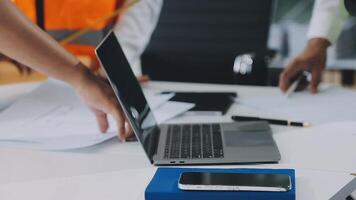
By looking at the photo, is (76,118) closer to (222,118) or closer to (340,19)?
(222,118)

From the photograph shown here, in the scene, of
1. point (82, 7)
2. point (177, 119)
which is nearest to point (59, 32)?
point (82, 7)

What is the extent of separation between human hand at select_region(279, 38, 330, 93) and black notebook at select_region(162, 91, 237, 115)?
15 centimetres

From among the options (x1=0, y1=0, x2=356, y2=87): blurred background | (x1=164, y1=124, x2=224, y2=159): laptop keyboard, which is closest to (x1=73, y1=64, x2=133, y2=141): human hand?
(x1=164, y1=124, x2=224, y2=159): laptop keyboard

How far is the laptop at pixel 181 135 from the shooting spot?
1.03 m

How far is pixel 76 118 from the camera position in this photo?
1303 mm

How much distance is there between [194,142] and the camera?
112 centimetres

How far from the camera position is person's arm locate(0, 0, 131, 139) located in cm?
108

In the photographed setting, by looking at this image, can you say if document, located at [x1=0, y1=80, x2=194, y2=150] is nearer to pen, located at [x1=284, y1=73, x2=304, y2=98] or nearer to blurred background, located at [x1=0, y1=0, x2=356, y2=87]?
pen, located at [x1=284, y1=73, x2=304, y2=98]

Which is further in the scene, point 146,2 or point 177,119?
point 146,2

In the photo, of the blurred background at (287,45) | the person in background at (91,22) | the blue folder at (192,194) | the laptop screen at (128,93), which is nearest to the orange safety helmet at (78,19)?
the person in background at (91,22)

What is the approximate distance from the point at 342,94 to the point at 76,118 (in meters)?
0.72

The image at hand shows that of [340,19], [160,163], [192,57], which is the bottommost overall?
[192,57]

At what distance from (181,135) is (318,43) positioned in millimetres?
644

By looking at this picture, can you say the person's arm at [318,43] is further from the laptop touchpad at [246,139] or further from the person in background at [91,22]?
the person in background at [91,22]
